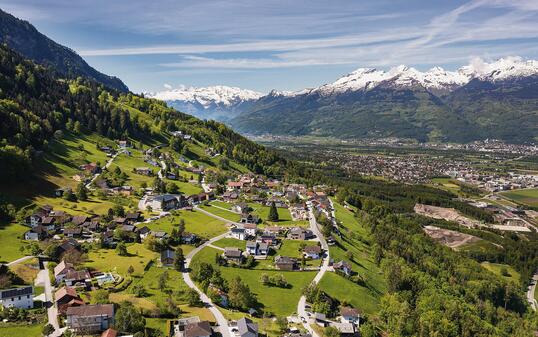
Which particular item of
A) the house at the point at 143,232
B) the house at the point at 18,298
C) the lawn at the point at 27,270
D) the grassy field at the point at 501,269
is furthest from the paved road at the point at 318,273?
the grassy field at the point at 501,269

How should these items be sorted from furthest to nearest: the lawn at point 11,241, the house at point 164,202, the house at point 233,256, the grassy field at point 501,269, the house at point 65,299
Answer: the grassy field at point 501,269, the house at point 164,202, the house at point 233,256, the lawn at point 11,241, the house at point 65,299

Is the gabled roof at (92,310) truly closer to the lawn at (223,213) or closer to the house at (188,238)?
the house at (188,238)

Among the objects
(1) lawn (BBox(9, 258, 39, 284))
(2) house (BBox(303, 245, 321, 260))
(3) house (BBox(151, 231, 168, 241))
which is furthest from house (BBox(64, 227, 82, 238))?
(2) house (BBox(303, 245, 321, 260))

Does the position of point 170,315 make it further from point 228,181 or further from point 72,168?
point 228,181

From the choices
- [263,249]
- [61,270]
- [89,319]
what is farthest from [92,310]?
[263,249]

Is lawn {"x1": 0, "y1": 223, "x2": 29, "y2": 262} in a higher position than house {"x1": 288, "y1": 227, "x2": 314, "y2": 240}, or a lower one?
higher

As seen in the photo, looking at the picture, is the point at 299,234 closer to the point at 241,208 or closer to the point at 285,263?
the point at 285,263

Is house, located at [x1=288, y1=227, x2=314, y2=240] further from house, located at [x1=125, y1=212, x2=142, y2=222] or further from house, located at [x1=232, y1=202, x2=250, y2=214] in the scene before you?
house, located at [x1=125, y1=212, x2=142, y2=222]
